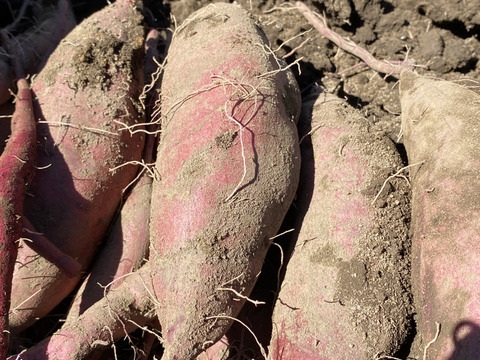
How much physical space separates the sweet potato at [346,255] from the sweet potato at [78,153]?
2.60ft

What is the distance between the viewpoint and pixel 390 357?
54.3 inches

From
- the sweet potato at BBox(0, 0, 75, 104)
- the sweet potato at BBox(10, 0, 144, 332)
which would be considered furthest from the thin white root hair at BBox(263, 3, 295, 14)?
the sweet potato at BBox(0, 0, 75, 104)

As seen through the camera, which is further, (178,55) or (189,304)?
(178,55)

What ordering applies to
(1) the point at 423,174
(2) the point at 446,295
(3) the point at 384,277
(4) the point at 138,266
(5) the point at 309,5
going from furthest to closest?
1. (5) the point at 309,5
2. (4) the point at 138,266
3. (1) the point at 423,174
4. (3) the point at 384,277
5. (2) the point at 446,295

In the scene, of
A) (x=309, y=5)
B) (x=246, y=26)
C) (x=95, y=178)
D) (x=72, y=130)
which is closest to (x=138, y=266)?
(x=95, y=178)

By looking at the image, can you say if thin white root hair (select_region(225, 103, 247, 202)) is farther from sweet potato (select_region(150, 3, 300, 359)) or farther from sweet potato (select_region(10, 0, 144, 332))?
sweet potato (select_region(10, 0, 144, 332))

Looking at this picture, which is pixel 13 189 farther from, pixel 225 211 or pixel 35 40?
pixel 35 40

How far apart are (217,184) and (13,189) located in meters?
0.76

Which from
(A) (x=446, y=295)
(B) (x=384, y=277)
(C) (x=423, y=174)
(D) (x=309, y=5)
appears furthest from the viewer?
(D) (x=309, y=5)

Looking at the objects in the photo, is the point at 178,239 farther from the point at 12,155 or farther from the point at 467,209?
the point at 467,209

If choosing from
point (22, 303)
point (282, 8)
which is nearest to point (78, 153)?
point (22, 303)

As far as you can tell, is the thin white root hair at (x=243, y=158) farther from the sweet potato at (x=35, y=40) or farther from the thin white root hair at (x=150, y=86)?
the sweet potato at (x=35, y=40)

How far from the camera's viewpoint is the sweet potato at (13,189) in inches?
57.7

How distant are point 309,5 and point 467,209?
1456mm
